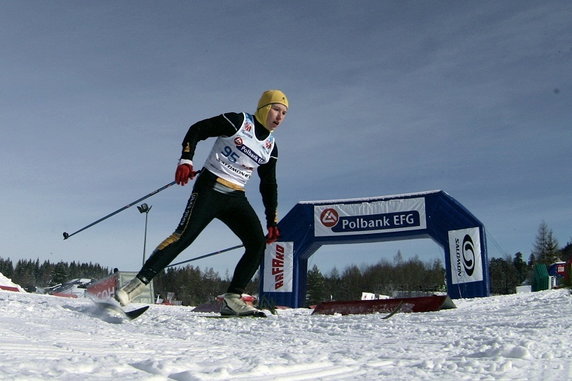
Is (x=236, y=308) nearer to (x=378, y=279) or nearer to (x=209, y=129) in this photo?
(x=209, y=129)

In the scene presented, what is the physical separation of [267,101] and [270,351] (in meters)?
2.74

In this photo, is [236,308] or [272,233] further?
[272,233]

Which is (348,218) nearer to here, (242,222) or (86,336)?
(242,222)

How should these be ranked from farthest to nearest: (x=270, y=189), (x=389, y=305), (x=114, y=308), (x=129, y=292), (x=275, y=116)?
(x=389, y=305) → (x=270, y=189) → (x=275, y=116) → (x=129, y=292) → (x=114, y=308)

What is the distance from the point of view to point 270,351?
2.09 meters

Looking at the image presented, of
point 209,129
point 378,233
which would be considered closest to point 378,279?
point 378,233

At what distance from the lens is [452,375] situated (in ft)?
5.14

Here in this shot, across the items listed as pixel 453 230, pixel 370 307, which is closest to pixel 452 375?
pixel 370 307

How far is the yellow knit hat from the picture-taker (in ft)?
14.4

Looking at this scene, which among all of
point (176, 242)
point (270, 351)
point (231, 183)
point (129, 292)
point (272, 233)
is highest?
point (231, 183)

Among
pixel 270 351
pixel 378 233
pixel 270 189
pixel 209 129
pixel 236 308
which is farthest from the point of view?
pixel 378 233

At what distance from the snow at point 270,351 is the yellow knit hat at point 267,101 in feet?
6.19

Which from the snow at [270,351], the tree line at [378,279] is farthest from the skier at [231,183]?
the tree line at [378,279]

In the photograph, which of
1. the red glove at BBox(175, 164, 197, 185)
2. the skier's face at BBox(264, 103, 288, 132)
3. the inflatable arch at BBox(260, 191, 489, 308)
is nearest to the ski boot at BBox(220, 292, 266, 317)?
the red glove at BBox(175, 164, 197, 185)
